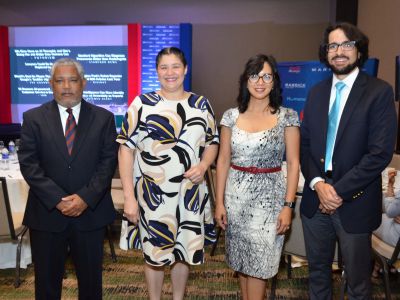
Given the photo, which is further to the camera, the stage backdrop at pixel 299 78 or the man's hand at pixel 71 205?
the stage backdrop at pixel 299 78

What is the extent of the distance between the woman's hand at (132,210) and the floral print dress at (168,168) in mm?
29

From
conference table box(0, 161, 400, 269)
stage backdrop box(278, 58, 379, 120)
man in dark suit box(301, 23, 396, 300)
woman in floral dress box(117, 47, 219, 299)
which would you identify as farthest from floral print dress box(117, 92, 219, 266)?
stage backdrop box(278, 58, 379, 120)

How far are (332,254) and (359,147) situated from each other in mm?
578

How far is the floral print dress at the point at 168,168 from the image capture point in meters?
2.17

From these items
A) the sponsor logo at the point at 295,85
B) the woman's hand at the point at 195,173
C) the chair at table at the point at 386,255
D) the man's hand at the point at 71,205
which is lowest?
the chair at table at the point at 386,255

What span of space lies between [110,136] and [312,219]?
3.65 feet

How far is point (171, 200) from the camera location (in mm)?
2203

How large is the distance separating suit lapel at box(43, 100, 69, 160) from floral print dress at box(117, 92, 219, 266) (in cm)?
28

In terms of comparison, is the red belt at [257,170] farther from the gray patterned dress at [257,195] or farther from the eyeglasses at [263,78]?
the eyeglasses at [263,78]

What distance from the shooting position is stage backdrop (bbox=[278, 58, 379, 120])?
459 centimetres

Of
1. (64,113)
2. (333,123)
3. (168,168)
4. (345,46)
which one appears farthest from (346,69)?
(64,113)

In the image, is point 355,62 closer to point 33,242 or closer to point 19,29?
point 33,242

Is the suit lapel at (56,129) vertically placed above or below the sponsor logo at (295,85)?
below

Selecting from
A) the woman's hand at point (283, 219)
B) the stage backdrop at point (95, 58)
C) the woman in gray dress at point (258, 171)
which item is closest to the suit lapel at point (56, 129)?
the woman in gray dress at point (258, 171)
